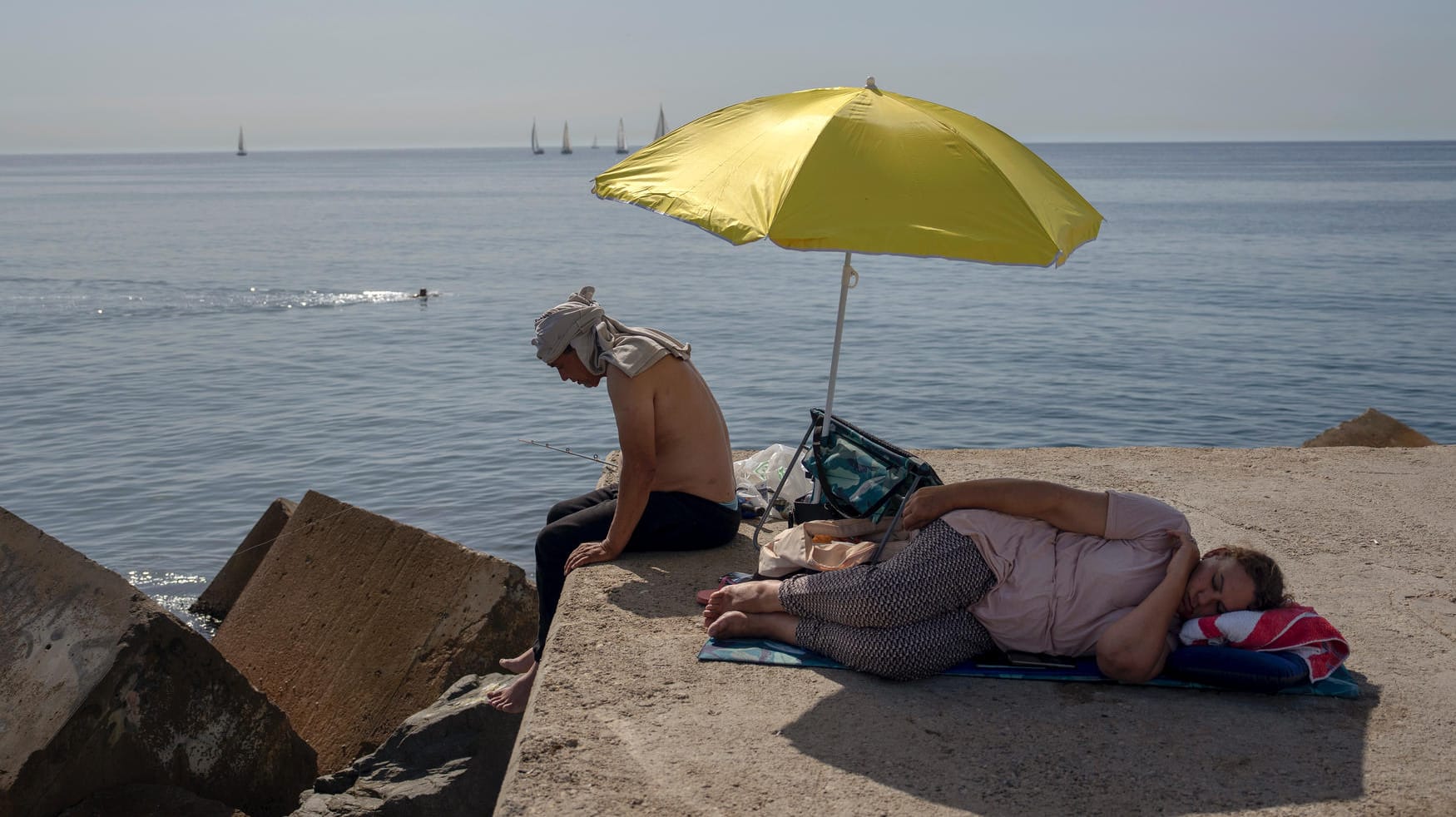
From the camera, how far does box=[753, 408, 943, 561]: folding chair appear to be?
450 cm

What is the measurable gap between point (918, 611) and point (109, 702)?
2984 millimetres

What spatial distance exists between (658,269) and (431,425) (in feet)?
62.6

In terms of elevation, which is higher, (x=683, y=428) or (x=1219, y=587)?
(x=683, y=428)

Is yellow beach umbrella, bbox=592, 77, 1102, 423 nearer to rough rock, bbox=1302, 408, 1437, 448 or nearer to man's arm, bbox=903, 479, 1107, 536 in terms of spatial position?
man's arm, bbox=903, 479, 1107, 536

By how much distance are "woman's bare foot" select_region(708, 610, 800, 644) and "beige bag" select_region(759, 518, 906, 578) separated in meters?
0.26

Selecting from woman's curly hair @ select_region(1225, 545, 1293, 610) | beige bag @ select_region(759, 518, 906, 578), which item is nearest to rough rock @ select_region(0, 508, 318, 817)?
beige bag @ select_region(759, 518, 906, 578)

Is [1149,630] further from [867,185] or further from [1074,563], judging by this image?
[867,185]

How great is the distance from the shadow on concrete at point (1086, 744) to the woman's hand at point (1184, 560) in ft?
1.37

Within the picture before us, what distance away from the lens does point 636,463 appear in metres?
4.84

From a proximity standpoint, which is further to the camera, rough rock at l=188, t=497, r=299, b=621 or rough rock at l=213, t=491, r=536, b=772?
rough rock at l=188, t=497, r=299, b=621

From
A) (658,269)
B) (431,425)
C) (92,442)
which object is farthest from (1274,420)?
(658,269)

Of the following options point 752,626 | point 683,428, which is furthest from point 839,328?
point 752,626

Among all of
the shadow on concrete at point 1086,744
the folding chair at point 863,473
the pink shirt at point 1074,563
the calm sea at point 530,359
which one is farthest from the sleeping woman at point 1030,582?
the calm sea at point 530,359

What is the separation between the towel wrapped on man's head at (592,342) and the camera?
4781 millimetres
